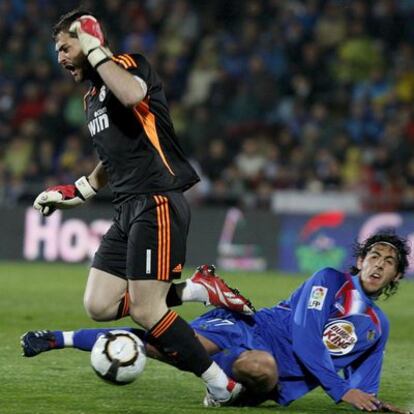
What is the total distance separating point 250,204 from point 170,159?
32.9 ft

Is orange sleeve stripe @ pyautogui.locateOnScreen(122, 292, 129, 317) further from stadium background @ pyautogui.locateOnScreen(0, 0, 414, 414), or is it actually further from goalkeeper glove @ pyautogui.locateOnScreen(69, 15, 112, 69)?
stadium background @ pyautogui.locateOnScreen(0, 0, 414, 414)

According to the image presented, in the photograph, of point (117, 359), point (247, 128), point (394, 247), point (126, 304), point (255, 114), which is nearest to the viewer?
point (117, 359)

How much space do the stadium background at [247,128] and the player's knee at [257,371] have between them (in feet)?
22.8

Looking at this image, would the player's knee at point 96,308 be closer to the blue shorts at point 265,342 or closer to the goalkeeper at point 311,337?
the goalkeeper at point 311,337

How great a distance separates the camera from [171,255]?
6.02m

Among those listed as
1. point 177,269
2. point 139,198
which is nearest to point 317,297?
point 177,269

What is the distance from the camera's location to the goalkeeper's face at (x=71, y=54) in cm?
607

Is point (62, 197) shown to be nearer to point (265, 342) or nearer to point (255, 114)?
point (265, 342)

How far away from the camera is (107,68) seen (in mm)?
5770

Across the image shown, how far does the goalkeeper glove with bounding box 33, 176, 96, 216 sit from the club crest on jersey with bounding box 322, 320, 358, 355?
1614mm

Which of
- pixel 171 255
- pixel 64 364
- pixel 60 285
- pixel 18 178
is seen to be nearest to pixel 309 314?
pixel 171 255

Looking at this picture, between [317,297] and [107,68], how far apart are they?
153 centimetres

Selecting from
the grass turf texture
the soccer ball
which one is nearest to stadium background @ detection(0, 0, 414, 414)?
the grass turf texture

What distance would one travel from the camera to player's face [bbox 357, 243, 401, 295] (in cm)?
621
